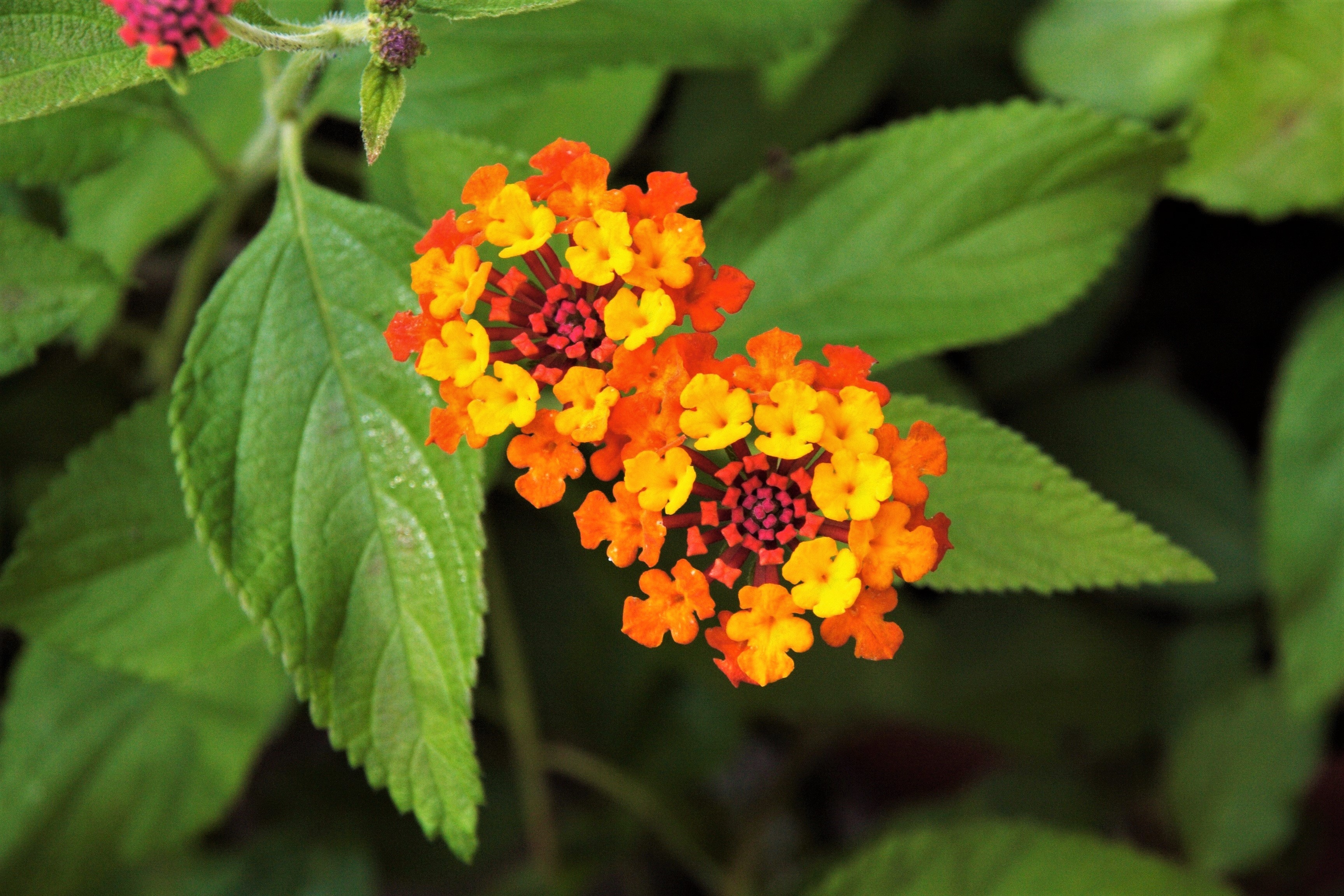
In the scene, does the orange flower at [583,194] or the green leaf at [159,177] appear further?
the green leaf at [159,177]

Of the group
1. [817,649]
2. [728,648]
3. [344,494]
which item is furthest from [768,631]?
[817,649]

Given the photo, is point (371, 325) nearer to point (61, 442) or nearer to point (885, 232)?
point (885, 232)

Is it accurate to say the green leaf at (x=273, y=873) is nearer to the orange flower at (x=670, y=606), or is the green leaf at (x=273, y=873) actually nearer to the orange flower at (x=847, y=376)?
the orange flower at (x=670, y=606)

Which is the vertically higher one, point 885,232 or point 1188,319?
point 885,232

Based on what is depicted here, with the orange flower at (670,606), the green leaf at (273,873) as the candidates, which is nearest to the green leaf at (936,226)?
the orange flower at (670,606)

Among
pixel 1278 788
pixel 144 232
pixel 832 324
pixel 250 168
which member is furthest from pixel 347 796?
pixel 1278 788

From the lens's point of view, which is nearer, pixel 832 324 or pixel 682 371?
pixel 682 371

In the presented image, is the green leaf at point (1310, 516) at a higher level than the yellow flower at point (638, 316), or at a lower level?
lower
